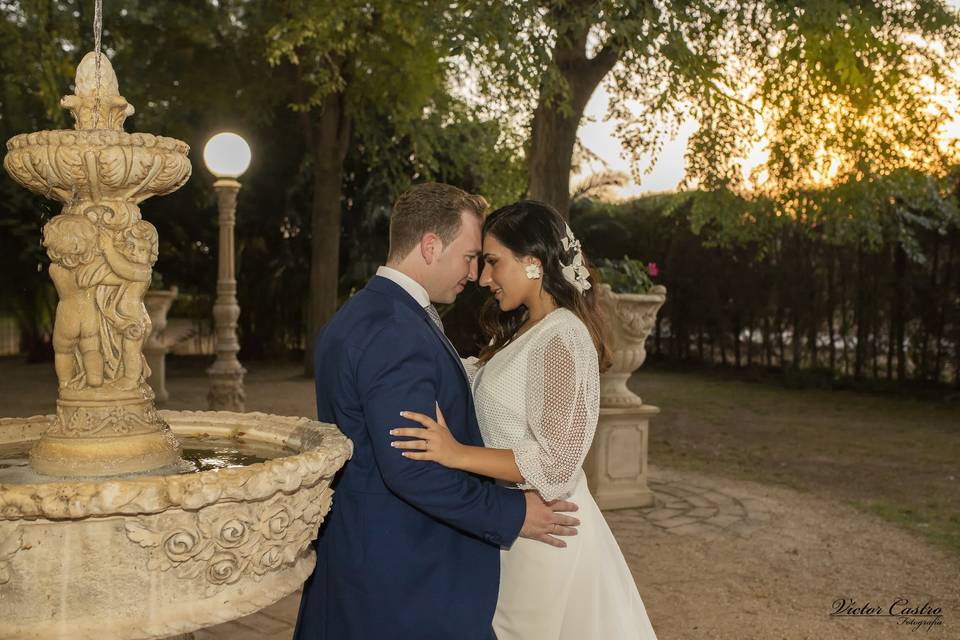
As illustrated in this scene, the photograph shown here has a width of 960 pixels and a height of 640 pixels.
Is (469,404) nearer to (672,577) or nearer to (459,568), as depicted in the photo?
(459,568)

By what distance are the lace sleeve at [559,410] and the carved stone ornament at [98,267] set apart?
1.14 meters

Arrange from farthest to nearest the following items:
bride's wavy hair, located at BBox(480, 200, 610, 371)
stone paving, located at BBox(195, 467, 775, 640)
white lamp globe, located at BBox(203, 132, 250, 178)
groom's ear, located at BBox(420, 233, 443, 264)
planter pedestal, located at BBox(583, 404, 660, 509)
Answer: white lamp globe, located at BBox(203, 132, 250, 178)
planter pedestal, located at BBox(583, 404, 660, 509)
stone paving, located at BBox(195, 467, 775, 640)
bride's wavy hair, located at BBox(480, 200, 610, 371)
groom's ear, located at BBox(420, 233, 443, 264)

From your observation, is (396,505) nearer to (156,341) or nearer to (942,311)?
(156,341)

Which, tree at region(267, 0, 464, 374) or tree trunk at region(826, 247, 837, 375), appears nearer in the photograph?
tree at region(267, 0, 464, 374)

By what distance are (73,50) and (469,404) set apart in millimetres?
15020

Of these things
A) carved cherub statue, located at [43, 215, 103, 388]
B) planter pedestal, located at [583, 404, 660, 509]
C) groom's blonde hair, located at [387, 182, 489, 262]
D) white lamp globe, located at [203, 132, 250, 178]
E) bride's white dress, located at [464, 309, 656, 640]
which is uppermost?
white lamp globe, located at [203, 132, 250, 178]

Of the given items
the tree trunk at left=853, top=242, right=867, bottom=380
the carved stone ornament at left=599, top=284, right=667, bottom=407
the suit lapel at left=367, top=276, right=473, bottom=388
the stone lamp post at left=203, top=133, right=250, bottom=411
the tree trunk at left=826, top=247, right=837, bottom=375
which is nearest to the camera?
the suit lapel at left=367, top=276, right=473, bottom=388

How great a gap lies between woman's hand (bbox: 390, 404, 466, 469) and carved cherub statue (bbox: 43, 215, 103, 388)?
2.73 feet

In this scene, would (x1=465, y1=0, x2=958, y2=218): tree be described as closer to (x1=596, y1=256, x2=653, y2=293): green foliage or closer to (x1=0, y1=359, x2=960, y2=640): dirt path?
(x1=596, y1=256, x2=653, y2=293): green foliage

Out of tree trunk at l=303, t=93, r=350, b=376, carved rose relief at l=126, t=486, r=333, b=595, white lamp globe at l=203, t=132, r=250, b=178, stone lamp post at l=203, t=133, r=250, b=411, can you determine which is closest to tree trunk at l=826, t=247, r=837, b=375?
tree trunk at l=303, t=93, r=350, b=376

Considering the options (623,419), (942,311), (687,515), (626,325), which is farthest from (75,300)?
(942,311)

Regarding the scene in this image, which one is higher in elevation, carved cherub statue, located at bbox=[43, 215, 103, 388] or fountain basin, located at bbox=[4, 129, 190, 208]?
fountain basin, located at bbox=[4, 129, 190, 208]

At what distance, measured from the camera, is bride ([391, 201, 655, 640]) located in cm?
281

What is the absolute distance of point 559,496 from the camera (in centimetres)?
281
